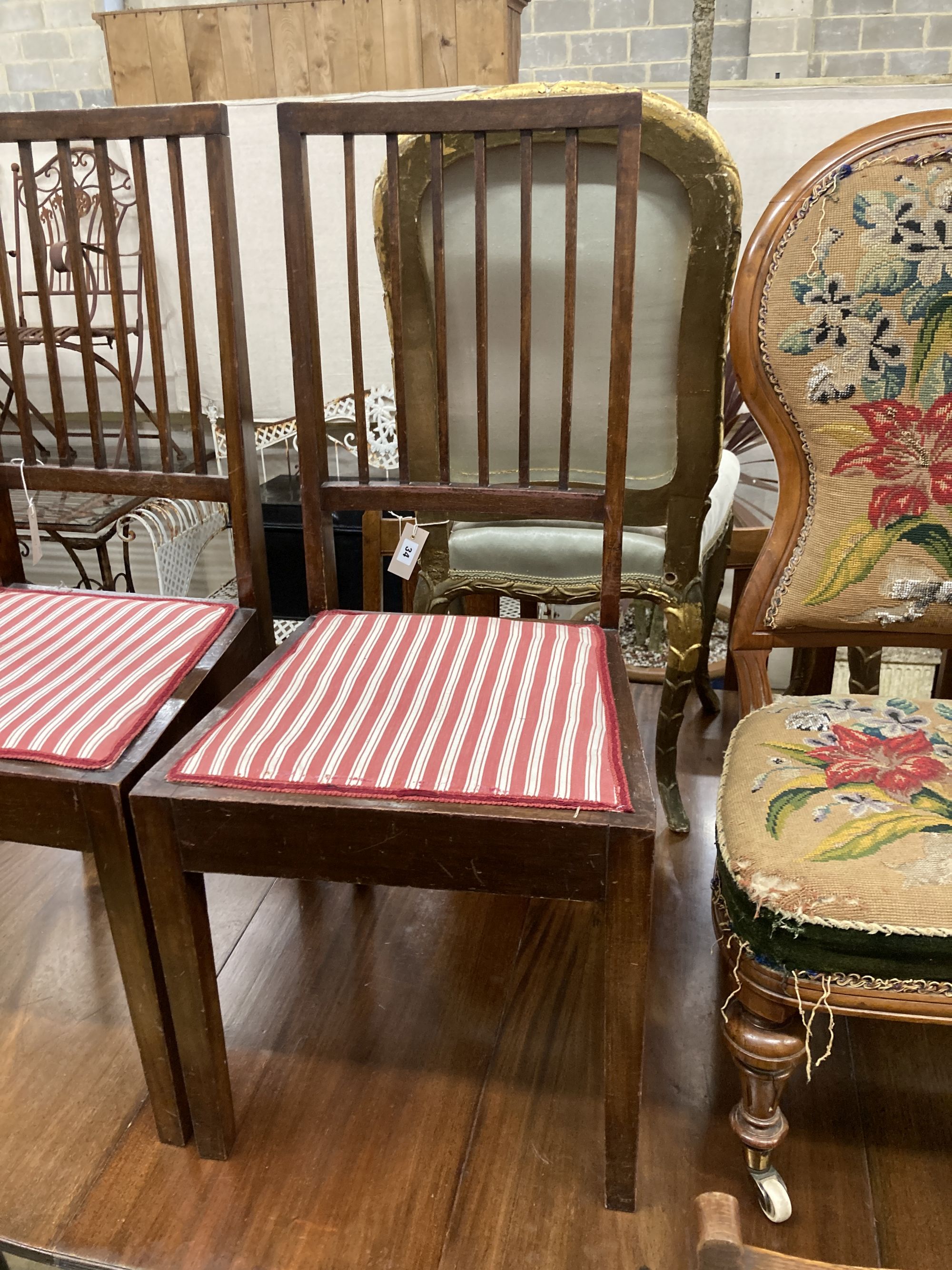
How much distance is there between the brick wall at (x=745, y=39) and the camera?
4.04 meters

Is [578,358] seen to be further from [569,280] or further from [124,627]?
[124,627]

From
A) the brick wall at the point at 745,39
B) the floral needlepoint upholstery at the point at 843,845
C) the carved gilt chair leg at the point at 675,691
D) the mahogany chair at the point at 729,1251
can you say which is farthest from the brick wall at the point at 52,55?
the mahogany chair at the point at 729,1251

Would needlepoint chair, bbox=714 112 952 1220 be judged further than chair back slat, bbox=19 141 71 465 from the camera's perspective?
No

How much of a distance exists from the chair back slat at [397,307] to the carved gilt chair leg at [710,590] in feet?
1.74

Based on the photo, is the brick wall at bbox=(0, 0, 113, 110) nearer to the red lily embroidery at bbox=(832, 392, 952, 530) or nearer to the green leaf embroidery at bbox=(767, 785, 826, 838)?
the red lily embroidery at bbox=(832, 392, 952, 530)

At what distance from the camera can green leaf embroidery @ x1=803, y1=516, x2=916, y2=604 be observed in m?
1.01

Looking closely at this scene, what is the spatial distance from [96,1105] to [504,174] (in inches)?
46.8

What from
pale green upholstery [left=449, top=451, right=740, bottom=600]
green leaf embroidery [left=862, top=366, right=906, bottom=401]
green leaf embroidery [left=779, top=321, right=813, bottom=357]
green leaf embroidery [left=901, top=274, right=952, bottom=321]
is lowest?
pale green upholstery [left=449, top=451, right=740, bottom=600]

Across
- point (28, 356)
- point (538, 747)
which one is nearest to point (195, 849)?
point (538, 747)

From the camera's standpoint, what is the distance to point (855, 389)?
969 millimetres

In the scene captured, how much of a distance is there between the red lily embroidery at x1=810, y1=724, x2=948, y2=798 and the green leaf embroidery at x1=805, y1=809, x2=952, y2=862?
0.04 metres

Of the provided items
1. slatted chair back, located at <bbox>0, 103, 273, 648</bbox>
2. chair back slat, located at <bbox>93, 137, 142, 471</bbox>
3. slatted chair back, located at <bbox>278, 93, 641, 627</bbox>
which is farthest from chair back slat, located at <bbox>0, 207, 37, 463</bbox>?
slatted chair back, located at <bbox>278, 93, 641, 627</bbox>

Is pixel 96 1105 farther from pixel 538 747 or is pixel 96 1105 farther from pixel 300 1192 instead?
pixel 538 747

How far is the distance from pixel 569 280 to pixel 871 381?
33 centimetres
